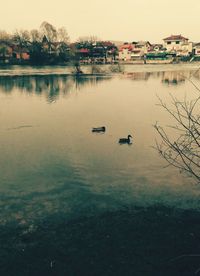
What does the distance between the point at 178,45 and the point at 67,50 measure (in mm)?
69249

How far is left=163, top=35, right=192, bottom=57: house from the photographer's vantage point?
177 metres

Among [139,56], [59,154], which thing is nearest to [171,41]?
[139,56]

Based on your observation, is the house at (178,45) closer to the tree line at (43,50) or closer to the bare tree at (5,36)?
the tree line at (43,50)

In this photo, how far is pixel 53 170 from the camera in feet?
59.5

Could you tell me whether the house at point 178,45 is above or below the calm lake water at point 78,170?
above

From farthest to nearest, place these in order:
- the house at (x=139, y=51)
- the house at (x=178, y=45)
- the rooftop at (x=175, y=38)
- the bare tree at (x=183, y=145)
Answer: the rooftop at (x=175, y=38) < the house at (x=178, y=45) < the house at (x=139, y=51) < the bare tree at (x=183, y=145)

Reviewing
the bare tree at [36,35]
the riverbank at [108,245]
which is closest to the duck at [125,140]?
the riverbank at [108,245]

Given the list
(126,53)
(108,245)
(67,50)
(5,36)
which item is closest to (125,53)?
(126,53)

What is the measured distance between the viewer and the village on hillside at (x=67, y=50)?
12594cm

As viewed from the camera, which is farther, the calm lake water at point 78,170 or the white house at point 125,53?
the white house at point 125,53

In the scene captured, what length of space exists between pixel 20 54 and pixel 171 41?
84242 millimetres

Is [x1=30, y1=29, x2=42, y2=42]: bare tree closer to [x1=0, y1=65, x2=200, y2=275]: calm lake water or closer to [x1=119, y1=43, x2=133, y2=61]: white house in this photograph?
[x1=119, y1=43, x2=133, y2=61]: white house

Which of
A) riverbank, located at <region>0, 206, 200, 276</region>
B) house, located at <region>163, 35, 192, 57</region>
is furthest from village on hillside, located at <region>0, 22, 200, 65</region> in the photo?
riverbank, located at <region>0, 206, 200, 276</region>

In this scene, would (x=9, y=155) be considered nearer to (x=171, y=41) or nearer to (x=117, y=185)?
(x=117, y=185)
